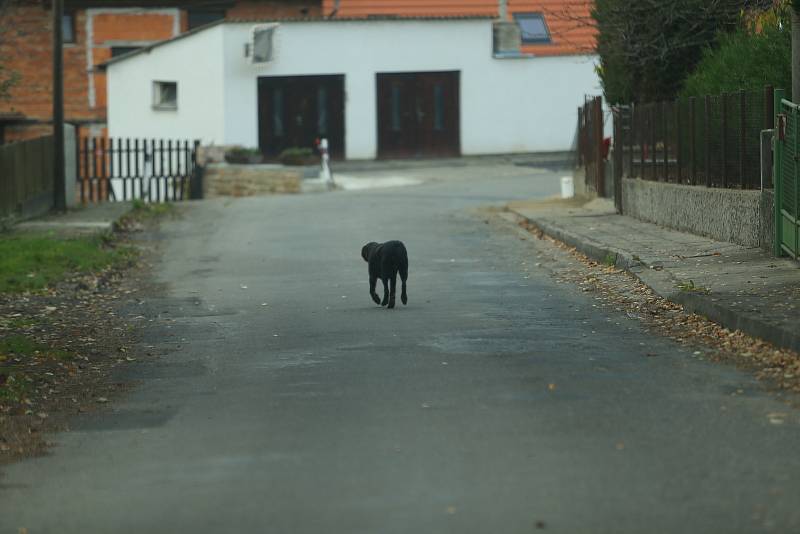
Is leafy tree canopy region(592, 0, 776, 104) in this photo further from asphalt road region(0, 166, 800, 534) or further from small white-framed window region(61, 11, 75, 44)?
small white-framed window region(61, 11, 75, 44)

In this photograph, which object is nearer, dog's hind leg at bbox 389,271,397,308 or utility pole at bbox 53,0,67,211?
dog's hind leg at bbox 389,271,397,308

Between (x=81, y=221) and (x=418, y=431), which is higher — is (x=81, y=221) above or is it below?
above

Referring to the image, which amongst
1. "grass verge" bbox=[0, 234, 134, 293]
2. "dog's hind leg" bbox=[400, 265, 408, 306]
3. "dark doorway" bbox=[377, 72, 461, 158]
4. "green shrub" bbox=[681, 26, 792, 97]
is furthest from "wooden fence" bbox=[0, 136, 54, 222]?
"dark doorway" bbox=[377, 72, 461, 158]

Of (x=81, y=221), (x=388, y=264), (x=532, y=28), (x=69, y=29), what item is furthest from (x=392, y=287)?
(x=69, y=29)

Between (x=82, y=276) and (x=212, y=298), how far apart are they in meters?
3.12

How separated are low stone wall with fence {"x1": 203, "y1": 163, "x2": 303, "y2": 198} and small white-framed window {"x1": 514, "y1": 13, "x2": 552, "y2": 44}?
1247 centimetres

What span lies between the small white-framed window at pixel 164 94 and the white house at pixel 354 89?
0.04m

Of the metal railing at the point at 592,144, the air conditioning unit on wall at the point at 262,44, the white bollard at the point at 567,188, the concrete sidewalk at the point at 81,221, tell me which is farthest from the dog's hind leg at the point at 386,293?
the air conditioning unit on wall at the point at 262,44

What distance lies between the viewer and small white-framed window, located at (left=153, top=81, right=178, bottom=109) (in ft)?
140

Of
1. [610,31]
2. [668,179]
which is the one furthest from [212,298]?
[610,31]

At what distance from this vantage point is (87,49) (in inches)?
1832

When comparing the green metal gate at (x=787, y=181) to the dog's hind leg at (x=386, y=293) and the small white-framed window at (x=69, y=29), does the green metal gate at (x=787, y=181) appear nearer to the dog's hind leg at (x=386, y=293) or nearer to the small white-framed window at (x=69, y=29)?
the dog's hind leg at (x=386, y=293)

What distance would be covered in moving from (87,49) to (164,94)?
17.1 ft

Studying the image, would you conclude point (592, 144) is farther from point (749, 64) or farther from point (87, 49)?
point (87, 49)
